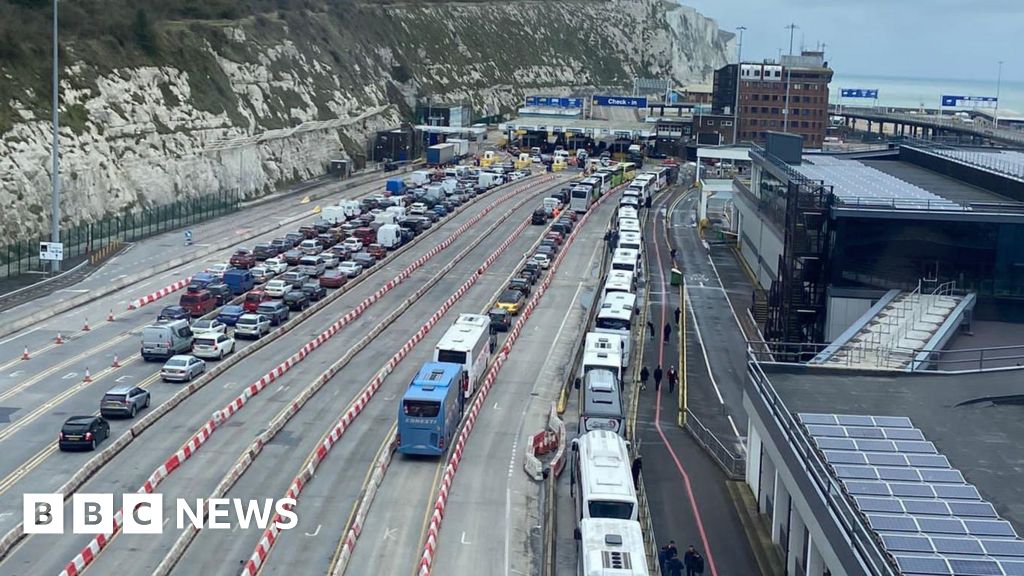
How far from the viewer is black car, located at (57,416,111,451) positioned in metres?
38.2

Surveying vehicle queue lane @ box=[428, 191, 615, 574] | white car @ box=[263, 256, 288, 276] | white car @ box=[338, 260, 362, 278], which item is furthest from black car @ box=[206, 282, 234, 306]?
vehicle queue lane @ box=[428, 191, 615, 574]

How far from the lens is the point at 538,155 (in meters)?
152

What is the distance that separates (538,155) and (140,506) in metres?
122

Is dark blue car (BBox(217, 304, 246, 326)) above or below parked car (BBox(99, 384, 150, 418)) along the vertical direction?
above

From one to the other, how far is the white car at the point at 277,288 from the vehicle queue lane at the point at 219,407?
7.36ft

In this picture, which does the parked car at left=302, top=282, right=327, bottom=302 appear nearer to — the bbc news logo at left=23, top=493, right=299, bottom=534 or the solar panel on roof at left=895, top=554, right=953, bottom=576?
the bbc news logo at left=23, top=493, right=299, bottom=534

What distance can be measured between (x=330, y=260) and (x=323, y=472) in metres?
35.7

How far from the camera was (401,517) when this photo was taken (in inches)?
1331

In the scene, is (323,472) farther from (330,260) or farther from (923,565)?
(330,260)

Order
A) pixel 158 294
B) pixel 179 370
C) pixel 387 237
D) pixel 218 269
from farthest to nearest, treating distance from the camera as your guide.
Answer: pixel 387 237
pixel 218 269
pixel 158 294
pixel 179 370

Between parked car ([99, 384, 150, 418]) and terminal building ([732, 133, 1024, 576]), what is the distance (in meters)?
19.8

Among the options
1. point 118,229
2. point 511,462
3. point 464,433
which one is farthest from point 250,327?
point 118,229

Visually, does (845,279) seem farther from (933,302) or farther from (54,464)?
(54,464)

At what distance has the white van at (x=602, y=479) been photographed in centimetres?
3122
